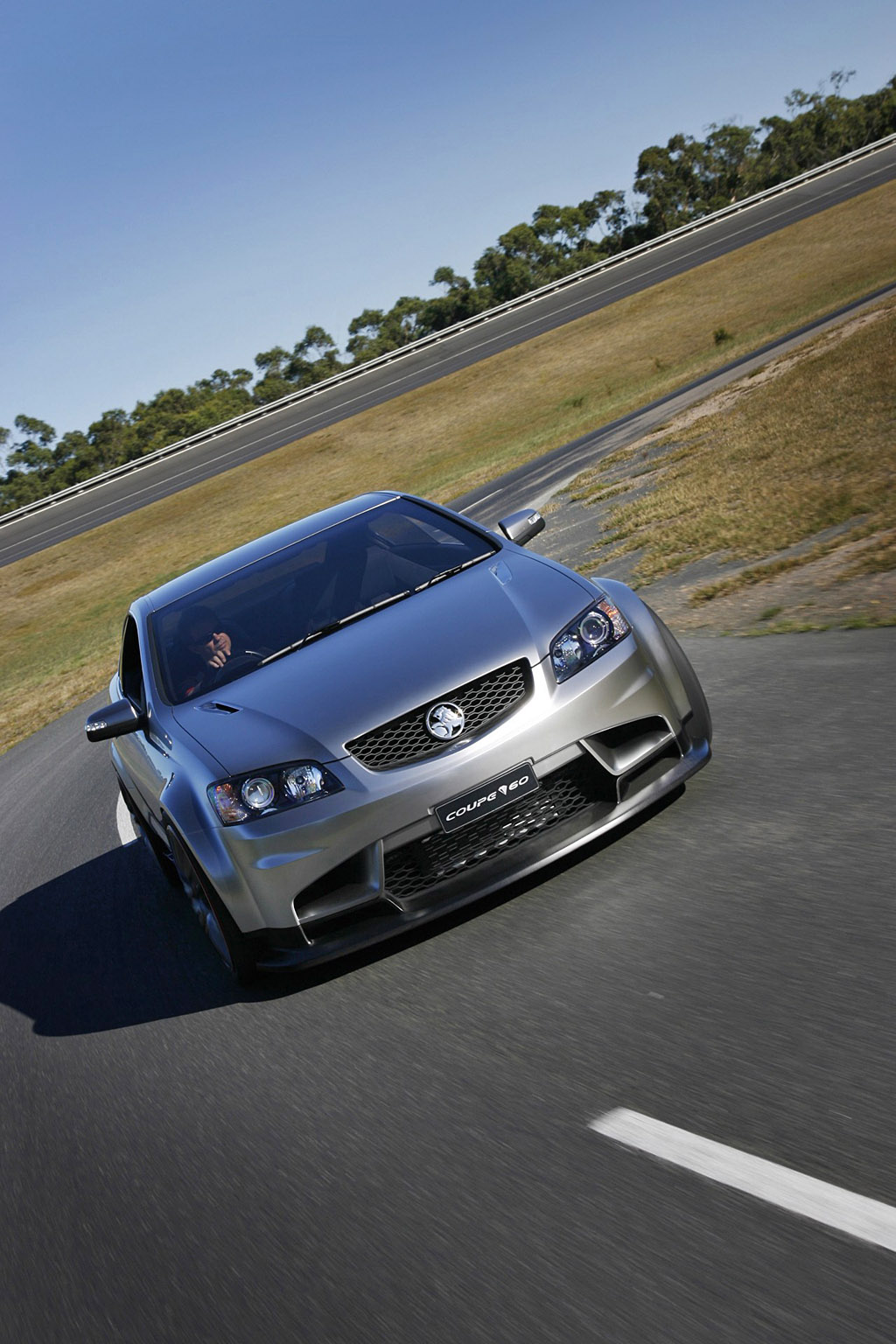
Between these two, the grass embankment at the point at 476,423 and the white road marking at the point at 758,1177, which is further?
the grass embankment at the point at 476,423

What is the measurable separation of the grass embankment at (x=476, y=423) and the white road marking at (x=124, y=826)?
1708 centimetres

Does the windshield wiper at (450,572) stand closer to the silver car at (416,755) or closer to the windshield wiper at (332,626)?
the windshield wiper at (332,626)

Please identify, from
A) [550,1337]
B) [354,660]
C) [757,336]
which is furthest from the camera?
[757,336]

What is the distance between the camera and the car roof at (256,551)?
6.55 m

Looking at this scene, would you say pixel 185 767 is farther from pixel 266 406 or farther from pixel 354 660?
pixel 266 406

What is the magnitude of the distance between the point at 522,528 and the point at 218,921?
2.51 m

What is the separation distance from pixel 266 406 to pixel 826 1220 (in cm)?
6588

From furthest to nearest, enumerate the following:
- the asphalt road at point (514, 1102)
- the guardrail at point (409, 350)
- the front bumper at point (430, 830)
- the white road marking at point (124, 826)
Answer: the guardrail at point (409, 350)
the white road marking at point (124, 826)
the front bumper at point (430, 830)
the asphalt road at point (514, 1102)

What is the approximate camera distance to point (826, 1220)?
264 cm

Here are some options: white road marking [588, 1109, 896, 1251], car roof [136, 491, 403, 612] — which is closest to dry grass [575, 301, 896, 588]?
car roof [136, 491, 403, 612]

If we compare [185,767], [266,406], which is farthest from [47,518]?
[185,767]

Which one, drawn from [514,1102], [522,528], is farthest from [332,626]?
[514,1102]

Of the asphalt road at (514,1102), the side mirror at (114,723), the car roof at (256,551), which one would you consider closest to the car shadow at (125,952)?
the asphalt road at (514,1102)

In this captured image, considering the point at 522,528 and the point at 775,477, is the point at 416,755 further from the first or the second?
the point at 775,477
